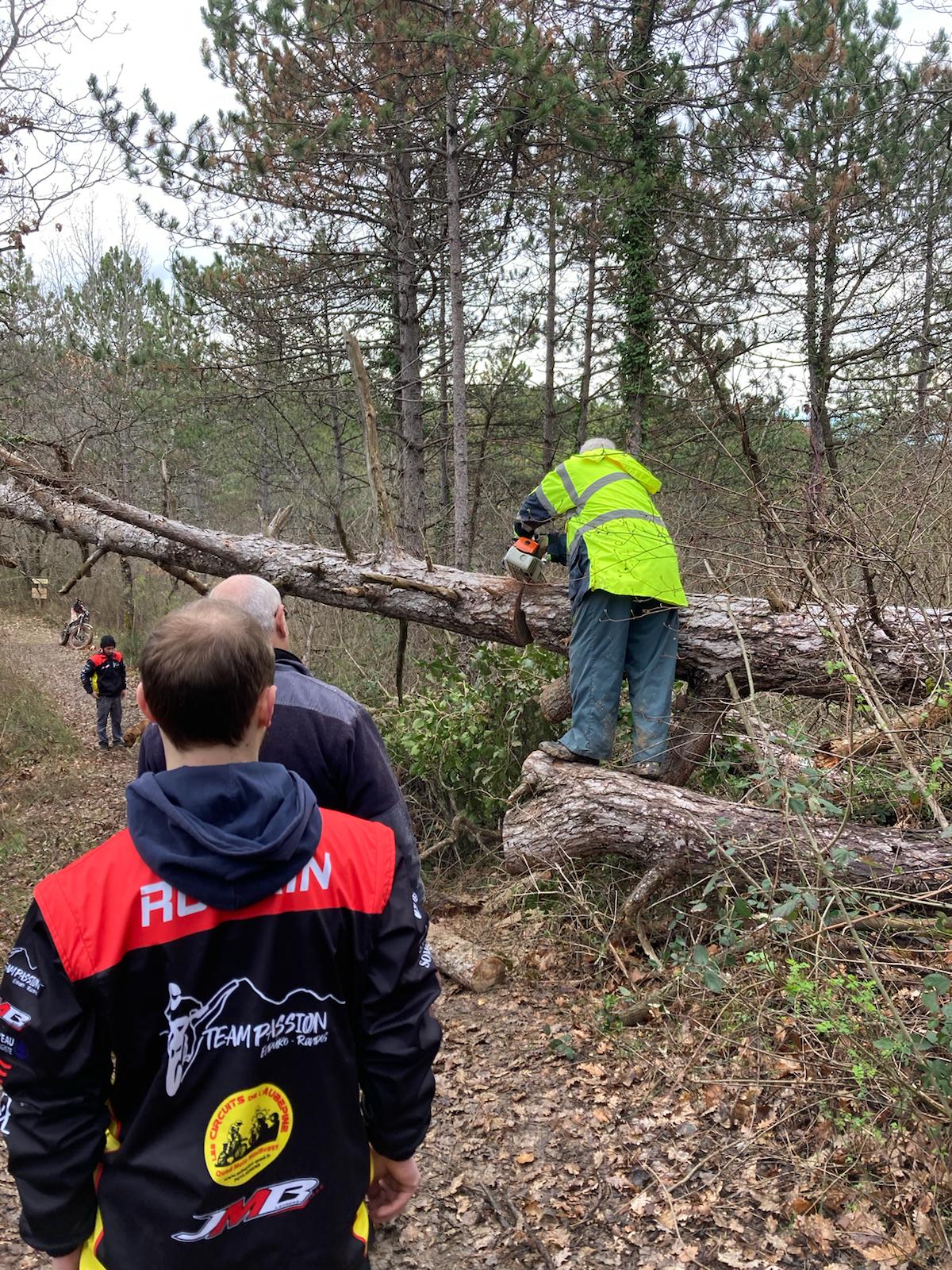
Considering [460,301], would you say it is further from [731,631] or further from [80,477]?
[731,631]

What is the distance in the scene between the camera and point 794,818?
12.3 ft

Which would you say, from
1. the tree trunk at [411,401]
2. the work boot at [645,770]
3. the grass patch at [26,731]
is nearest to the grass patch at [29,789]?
the grass patch at [26,731]

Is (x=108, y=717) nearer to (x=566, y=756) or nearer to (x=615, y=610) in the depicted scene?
(x=566, y=756)

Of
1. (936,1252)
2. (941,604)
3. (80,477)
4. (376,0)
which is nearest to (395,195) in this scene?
(376,0)

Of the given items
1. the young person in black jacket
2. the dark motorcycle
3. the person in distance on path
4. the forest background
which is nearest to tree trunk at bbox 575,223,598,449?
the forest background

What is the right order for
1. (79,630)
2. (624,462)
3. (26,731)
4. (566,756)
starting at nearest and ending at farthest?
(566,756) → (624,462) → (26,731) → (79,630)

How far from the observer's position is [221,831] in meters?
1.28

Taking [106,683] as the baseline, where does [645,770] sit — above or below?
above

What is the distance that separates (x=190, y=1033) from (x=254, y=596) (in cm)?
118

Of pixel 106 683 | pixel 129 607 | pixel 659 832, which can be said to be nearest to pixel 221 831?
pixel 659 832

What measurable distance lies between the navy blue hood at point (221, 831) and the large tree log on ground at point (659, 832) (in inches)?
99.8

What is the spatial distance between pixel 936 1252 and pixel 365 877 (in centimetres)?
224

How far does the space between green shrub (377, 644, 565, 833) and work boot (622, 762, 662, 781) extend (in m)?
1.02

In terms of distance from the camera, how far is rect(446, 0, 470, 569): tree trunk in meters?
8.82
